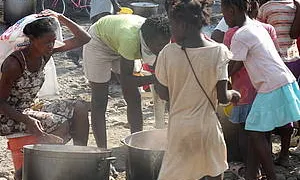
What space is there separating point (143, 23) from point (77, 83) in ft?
12.0

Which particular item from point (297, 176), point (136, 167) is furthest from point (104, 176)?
point (297, 176)

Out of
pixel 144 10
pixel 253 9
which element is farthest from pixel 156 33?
pixel 144 10

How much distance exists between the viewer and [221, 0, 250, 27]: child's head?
503 centimetres

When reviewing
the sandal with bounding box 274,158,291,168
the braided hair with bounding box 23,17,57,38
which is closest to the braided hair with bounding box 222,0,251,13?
the braided hair with bounding box 23,17,57,38

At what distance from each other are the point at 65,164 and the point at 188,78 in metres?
1.01

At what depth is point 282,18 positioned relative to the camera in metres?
5.98

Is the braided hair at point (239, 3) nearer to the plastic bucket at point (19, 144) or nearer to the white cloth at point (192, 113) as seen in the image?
the white cloth at point (192, 113)

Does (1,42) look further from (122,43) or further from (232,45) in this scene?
(232,45)

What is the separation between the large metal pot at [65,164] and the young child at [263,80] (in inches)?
47.0

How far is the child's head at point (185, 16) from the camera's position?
4172 mm

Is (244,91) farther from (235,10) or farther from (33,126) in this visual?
(33,126)

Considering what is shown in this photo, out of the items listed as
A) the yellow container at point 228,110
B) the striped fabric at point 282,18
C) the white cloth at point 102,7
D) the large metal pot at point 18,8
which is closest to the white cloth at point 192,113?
the yellow container at point 228,110

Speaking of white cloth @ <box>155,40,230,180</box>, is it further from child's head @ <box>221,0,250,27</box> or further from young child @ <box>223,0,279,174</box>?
young child @ <box>223,0,279,174</box>

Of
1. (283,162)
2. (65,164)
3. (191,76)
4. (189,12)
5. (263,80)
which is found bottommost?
(283,162)
